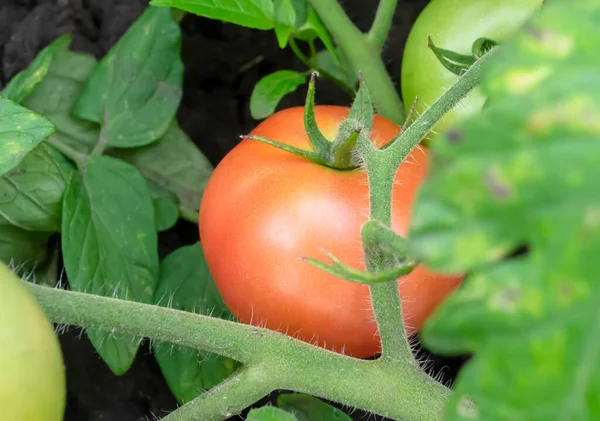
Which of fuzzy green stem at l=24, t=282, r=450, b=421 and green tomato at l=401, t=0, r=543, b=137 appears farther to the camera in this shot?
green tomato at l=401, t=0, r=543, b=137

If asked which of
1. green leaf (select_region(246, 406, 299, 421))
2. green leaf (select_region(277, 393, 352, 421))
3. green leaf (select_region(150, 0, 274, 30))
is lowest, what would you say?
green leaf (select_region(277, 393, 352, 421))

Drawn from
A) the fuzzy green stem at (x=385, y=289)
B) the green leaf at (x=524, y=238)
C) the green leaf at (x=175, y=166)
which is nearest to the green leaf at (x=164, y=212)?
the green leaf at (x=175, y=166)

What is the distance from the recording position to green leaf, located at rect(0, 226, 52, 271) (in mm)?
751

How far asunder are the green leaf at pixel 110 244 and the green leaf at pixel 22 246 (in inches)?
2.9

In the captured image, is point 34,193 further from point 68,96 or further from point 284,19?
point 284,19

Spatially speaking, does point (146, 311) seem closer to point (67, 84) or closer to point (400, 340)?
point (400, 340)

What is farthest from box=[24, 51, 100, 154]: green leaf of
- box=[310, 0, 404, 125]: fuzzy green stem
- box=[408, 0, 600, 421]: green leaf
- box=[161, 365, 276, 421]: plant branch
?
box=[408, 0, 600, 421]: green leaf

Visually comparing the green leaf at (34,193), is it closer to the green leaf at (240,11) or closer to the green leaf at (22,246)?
the green leaf at (22,246)

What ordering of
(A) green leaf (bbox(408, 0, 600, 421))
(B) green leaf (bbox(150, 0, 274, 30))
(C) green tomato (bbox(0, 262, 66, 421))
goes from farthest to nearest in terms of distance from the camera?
1. (B) green leaf (bbox(150, 0, 274, 30))
2. (C) green tomato (bbox(0, 262, 66, 421))
3. (A) green leaf (bbox(408, 0, 600, 421))

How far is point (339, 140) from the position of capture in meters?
0.58

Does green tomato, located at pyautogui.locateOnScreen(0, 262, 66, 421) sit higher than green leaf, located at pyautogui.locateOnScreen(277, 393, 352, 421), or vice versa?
green tomato, located at pyautogui.locateOnScreen(0, 262, 66, 421)

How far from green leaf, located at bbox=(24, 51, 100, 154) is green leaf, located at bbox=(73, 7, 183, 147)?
0.03 meters

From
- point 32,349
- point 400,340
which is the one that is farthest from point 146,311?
point 400,340

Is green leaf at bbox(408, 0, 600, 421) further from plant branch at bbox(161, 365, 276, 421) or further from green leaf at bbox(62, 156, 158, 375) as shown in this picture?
green leaf at bbox(62, 156, 158, 375)
